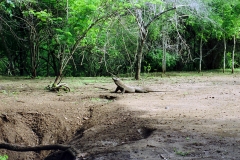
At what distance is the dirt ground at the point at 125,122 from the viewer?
585cm

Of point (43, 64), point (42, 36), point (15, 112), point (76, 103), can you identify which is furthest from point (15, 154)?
point (43, 64)

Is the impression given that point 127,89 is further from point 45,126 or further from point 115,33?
point 115,33

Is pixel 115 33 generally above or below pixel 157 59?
above

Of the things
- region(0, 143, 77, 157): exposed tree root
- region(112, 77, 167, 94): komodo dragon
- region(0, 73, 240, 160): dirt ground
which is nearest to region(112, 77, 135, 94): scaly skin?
region(112, 77, 167, 94): komodo dragon

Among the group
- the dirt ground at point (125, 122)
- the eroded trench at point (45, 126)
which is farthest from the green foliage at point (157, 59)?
the eroded trench at point (45, 126)

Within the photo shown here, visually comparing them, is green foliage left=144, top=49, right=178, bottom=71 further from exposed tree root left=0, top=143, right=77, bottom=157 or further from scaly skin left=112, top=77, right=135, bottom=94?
exposed tree root left=0, top=143, right=77, bottom=157

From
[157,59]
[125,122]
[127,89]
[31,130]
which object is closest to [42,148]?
[125,122]

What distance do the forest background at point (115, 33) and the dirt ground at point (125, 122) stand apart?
8.25ft

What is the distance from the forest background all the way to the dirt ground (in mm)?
2515

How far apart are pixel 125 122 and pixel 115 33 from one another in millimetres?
11395

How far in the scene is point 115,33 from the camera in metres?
19.1

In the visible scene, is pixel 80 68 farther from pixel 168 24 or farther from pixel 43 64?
pixel 168 24

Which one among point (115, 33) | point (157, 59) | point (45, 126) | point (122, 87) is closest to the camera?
point (45, 126)

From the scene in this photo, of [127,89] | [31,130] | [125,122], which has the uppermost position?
[127,89]
